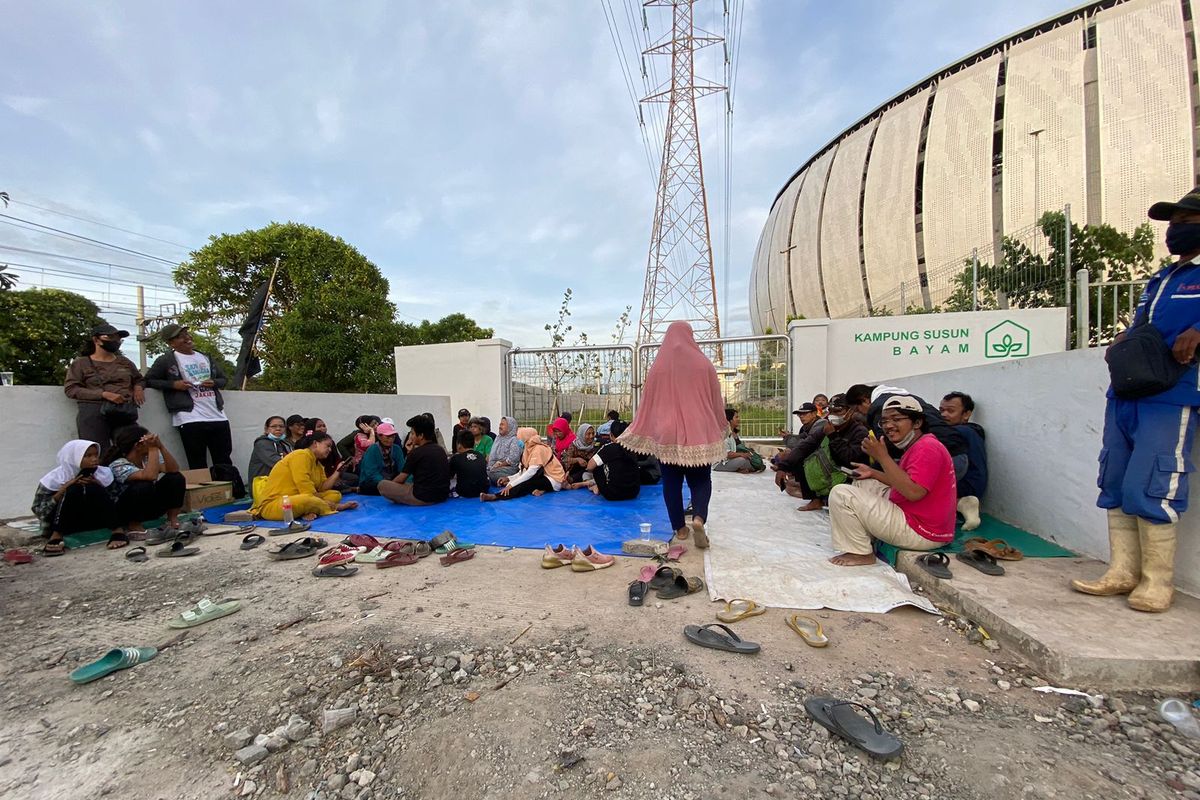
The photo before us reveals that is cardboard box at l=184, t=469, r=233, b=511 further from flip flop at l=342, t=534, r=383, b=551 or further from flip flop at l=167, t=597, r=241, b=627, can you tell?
flip flop at l=167, t=597, r=241, b=627

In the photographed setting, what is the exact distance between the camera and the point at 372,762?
58.9 inches

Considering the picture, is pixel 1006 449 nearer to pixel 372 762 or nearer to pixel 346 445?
pixel 372 762

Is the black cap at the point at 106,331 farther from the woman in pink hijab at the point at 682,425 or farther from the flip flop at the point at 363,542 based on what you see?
the woman in pink hijab at the point at 682,425

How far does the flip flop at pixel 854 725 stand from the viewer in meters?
1.45

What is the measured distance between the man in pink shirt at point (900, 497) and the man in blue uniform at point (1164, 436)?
79 centimetres

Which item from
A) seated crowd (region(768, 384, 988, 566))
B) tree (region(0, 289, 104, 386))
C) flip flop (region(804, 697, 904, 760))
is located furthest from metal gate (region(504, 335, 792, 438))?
tree (region(0, 289, 104, 386))

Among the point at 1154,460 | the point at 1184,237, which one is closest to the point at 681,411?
the point at 1154,460

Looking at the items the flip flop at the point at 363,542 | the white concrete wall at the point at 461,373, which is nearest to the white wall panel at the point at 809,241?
the white concrete wall at the point at 461,373

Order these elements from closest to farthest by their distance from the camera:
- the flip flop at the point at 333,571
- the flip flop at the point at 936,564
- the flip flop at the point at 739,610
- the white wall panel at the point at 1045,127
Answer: the flip flop at the point at 739,610, the flip flop at the point at 936,564, the flip flop at the point at 333,571, the white wall panel at the point at 1045,127

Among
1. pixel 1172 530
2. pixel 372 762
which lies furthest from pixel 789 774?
pixel 1172 530

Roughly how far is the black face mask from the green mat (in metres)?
1.85

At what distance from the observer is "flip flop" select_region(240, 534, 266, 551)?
3923 millimetres

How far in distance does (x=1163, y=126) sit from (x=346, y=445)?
3380cm

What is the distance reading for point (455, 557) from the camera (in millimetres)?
3514
